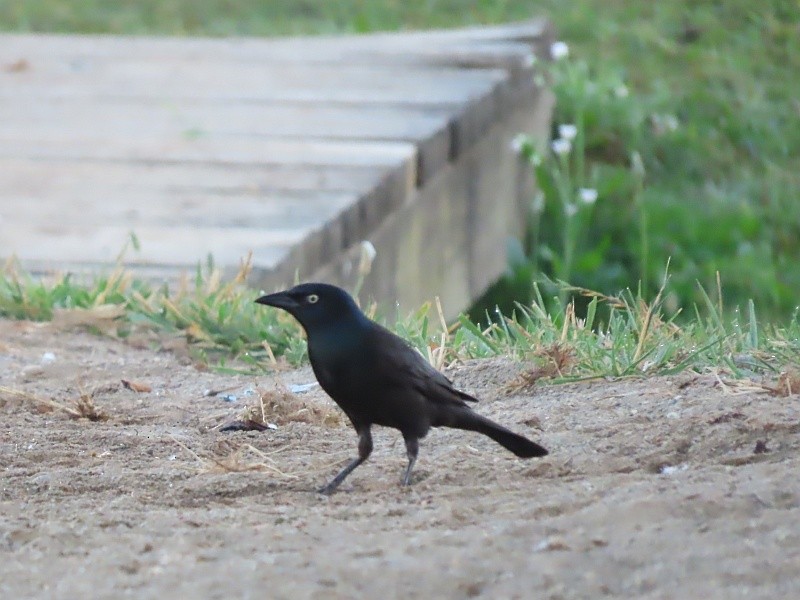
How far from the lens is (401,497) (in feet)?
9.38

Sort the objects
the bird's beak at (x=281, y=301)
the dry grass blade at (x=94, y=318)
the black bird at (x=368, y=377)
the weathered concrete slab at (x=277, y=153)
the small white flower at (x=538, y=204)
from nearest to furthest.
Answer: the black bird at (x=368, y=377) < the bird's beak at (x=281, y=301) < the dry grass blade at (x=94, y=318) < the weathered concrete slab at (x=277, y=153) < the small white flower at (x=538, y=204)

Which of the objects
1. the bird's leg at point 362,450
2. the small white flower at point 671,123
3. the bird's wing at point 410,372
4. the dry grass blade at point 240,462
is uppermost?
the bird's wing at point 410,372

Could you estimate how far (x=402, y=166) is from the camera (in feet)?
20.6

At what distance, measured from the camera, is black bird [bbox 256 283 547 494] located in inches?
117

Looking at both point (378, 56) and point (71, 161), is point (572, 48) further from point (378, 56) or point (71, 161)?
point (71, 161)

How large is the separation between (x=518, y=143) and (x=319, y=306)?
4.97 metres

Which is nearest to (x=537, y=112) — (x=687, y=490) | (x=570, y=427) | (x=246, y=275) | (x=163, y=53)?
(x=163, y=53)

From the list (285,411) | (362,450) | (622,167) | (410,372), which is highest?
(410,372)

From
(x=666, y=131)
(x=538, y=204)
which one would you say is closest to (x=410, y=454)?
(x=538, y=204)

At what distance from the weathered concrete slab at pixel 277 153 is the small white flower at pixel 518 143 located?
5 cm

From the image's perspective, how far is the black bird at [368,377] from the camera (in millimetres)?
2961

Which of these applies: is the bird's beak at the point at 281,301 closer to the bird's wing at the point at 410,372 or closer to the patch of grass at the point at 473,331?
the bird's wing at the point at 410,372

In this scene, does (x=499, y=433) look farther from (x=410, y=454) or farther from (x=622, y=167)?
→ (x=622, y=167)

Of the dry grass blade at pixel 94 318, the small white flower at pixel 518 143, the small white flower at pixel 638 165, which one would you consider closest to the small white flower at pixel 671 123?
the small white flower at pixel 638 165
